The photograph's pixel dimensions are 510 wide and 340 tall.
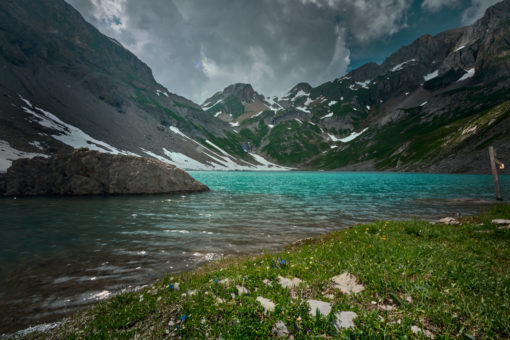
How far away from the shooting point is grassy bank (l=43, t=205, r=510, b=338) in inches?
165

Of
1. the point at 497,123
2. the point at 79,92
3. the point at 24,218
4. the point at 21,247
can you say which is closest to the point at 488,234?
the point at 21,247

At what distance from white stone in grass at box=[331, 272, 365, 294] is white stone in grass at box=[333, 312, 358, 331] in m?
0.90

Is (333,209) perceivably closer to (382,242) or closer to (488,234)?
(488,234)

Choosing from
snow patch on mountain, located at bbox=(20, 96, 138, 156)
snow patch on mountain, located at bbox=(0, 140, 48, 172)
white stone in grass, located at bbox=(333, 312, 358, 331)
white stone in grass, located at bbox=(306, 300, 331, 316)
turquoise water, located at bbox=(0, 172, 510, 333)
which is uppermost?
snow patch on mountain, located at bbox=(20, 96, 138, 156)

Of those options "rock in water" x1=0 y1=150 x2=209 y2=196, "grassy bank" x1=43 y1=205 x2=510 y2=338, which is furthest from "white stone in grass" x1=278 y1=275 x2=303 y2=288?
"rock in water" x1=0 y1=150 x2=209 y2=196

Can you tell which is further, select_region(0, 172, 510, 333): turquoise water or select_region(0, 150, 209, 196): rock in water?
select_region(0, 150, 209, 196): rock in water

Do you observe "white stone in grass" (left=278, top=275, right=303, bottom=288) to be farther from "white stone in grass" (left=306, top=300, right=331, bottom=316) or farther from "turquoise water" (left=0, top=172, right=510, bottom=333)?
"turquoise water" (left=0, top=172, right=510, bottom=333)

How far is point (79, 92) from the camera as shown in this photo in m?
185

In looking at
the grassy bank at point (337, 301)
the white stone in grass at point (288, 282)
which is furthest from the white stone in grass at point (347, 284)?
the white stone in grass at point (288, 282)

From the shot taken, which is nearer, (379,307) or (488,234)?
(379,307)

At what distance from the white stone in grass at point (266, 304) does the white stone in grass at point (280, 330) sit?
50 centimetres

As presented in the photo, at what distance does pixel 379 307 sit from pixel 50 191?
45075 mm

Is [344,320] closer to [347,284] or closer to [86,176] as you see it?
[347,284]

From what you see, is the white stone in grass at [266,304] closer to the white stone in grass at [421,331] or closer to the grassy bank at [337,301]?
the grassy bank at [337,301]
